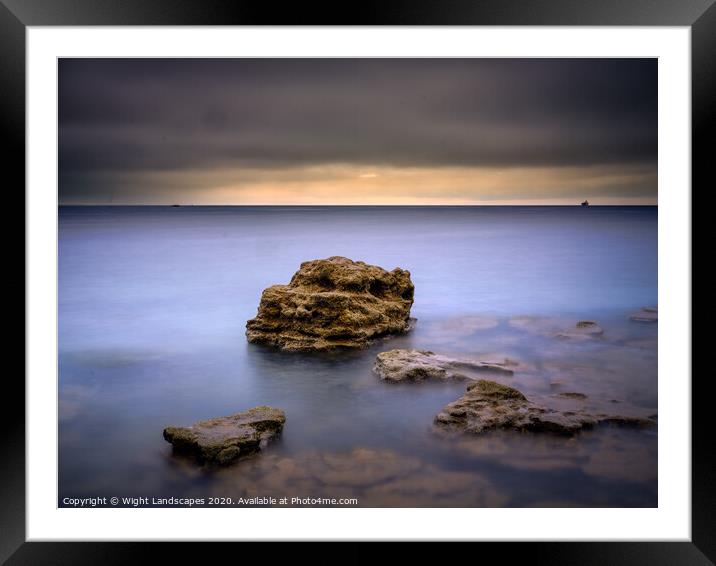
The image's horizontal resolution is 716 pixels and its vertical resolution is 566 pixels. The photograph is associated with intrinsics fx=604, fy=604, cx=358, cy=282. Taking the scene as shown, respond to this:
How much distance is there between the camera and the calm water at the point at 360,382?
4.04 meters

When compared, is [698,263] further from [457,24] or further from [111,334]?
[111,334]

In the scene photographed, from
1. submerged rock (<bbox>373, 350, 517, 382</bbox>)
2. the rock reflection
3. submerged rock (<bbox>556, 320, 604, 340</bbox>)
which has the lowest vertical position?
the rock reflection

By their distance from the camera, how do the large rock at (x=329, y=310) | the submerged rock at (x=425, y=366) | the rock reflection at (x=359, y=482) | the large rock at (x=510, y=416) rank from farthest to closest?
the large rock at (x=329, y=310) < the submerged rock at (x=425, y=366) < the large rock at (x=510, y=416) < the rock reflection at (x=359, y=482)

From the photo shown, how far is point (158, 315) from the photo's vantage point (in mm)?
6895

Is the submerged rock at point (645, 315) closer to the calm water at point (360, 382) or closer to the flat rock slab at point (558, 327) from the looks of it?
the calm water at point (360, 382)

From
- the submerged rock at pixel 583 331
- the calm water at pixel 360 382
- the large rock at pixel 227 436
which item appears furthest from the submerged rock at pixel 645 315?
the large rock at pixel 227 436

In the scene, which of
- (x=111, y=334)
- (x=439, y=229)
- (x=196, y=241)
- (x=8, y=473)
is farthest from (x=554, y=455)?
(x=439, y=229)

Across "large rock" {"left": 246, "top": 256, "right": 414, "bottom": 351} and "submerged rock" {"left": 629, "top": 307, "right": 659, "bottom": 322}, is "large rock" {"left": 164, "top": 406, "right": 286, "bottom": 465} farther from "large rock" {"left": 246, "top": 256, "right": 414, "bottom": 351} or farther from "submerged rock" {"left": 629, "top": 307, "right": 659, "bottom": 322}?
"submerged rock" {"left": 629, "top": 307, "right": 659, "bottom": 322}

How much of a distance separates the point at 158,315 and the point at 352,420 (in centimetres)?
326

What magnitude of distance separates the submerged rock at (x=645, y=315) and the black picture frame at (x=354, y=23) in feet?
7.94

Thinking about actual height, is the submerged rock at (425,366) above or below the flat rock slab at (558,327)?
below

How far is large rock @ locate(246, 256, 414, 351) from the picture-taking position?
19.1 feet

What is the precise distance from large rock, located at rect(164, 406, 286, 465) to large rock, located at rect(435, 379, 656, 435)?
1.23 m

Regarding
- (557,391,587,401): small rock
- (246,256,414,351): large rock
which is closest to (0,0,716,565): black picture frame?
(557,391,587,401): small rock
